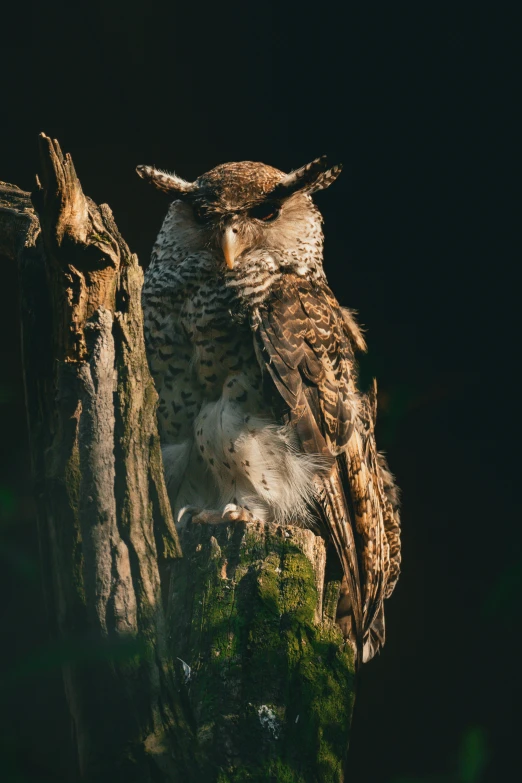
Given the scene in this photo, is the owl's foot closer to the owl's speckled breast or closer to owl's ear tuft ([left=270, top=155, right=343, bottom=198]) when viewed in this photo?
the owl's speckled breast

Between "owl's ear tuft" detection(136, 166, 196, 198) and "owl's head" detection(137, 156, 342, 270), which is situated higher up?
"owl's ear tuft" detection(136, 166, 196, 198)

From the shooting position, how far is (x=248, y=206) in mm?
2938

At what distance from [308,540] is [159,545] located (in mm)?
668

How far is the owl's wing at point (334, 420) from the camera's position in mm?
2709

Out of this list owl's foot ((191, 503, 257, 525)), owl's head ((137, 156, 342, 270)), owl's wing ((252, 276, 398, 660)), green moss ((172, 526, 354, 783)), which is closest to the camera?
green moss ((172, 526, 354, 783))

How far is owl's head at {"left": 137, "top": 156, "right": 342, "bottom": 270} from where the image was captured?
2895mm

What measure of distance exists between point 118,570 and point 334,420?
139cm

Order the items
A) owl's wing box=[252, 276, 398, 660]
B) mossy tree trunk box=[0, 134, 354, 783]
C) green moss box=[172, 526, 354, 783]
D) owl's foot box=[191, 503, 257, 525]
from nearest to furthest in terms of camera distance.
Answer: mossy tree trunk box=[0, 134, 354, 783], green moss box=[172, 526, 354, 783], owl's foot box=[191, 503, 257, 525], owl's wing box=[252, 276, 398, 660]

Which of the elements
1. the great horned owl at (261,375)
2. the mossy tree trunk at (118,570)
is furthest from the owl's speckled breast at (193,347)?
the mossy tree trunk at (118,570)

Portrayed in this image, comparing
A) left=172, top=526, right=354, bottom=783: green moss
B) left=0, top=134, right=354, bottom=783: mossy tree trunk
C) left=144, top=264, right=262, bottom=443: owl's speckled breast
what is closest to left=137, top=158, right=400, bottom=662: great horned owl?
left=144, top=264, right=262, bottom=443: owl's speckled breast

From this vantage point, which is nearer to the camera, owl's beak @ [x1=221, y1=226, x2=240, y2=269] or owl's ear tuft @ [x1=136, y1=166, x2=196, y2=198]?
owl's beak @ [x1=221, y1=226, x2=240, y2=269]

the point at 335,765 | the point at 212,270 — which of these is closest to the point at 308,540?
the point at 335,765

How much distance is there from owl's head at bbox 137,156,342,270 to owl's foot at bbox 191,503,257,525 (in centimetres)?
85

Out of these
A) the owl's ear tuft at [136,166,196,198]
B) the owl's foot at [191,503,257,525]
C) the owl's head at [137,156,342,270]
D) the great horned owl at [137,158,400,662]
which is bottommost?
the owl's foot at [191,503,257,525]
